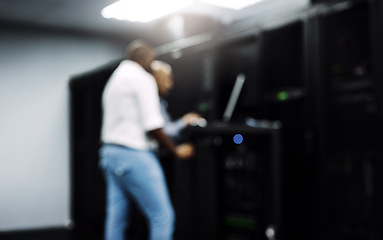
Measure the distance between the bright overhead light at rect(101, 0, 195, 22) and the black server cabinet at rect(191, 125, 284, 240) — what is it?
7.58 ft

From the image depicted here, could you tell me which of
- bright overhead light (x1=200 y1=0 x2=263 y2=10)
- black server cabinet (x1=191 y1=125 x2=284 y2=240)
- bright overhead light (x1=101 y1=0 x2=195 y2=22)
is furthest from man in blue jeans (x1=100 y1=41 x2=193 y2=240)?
bright overhead light (x1=200 y1=0 x2=263 y2=10)

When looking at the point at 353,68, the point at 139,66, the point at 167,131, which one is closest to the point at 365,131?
the point at 353,68

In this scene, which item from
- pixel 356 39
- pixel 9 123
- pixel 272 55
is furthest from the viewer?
pixel 9 123

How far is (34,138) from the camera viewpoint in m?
5.64

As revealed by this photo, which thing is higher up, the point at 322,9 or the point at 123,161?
the point at 322,9

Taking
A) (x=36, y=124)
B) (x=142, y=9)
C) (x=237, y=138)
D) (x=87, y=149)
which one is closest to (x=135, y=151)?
(x=237, y=138)

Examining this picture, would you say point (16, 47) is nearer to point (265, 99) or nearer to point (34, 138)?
point (34, 138)

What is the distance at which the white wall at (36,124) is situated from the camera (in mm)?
5465

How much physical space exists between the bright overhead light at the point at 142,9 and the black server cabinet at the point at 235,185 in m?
Result: 2.31

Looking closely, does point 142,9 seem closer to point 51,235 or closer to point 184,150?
point 51,235

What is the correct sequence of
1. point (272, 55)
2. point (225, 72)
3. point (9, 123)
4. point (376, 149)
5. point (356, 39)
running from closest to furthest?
point (376, 149) < point (356, 39) < point (272, 55) < point (225, 72) < point (9, 123)

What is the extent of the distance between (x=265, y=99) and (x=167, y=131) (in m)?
0.74

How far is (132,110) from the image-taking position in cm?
246

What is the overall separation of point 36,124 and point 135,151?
3.64 m
